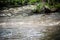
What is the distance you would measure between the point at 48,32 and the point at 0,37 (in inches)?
116

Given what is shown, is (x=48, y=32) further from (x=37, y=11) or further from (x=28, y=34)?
(x=37, y=11)

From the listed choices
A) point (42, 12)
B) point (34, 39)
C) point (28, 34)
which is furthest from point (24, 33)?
point (42, 12)

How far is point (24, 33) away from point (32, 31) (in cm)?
72

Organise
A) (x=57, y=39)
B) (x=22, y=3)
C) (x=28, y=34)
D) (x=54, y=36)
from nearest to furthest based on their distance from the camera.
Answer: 1. (x=57, y=39)
2. (x=54, y=36)
3. (x=28, y=34)
4. (x=22, y=3)

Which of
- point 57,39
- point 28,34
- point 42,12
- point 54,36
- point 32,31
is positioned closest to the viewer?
point 57,39

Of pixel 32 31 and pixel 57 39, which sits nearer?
pixel 57 39

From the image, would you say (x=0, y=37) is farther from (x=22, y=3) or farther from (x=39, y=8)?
(x=22, y=3)

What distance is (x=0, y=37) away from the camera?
10891 millimetres

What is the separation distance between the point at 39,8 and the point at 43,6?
53cm

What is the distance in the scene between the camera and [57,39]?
9.90 m

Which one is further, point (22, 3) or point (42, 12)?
point (22, 3)

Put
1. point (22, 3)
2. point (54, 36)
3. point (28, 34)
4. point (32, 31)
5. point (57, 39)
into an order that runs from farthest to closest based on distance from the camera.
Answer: point (22, 3) < point (32, 31) < point (28, 34) < point (54, 36) < point (57, 39)

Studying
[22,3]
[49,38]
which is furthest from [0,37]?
[22,3]

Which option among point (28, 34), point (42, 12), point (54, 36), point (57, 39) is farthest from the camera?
point (42, 12)
